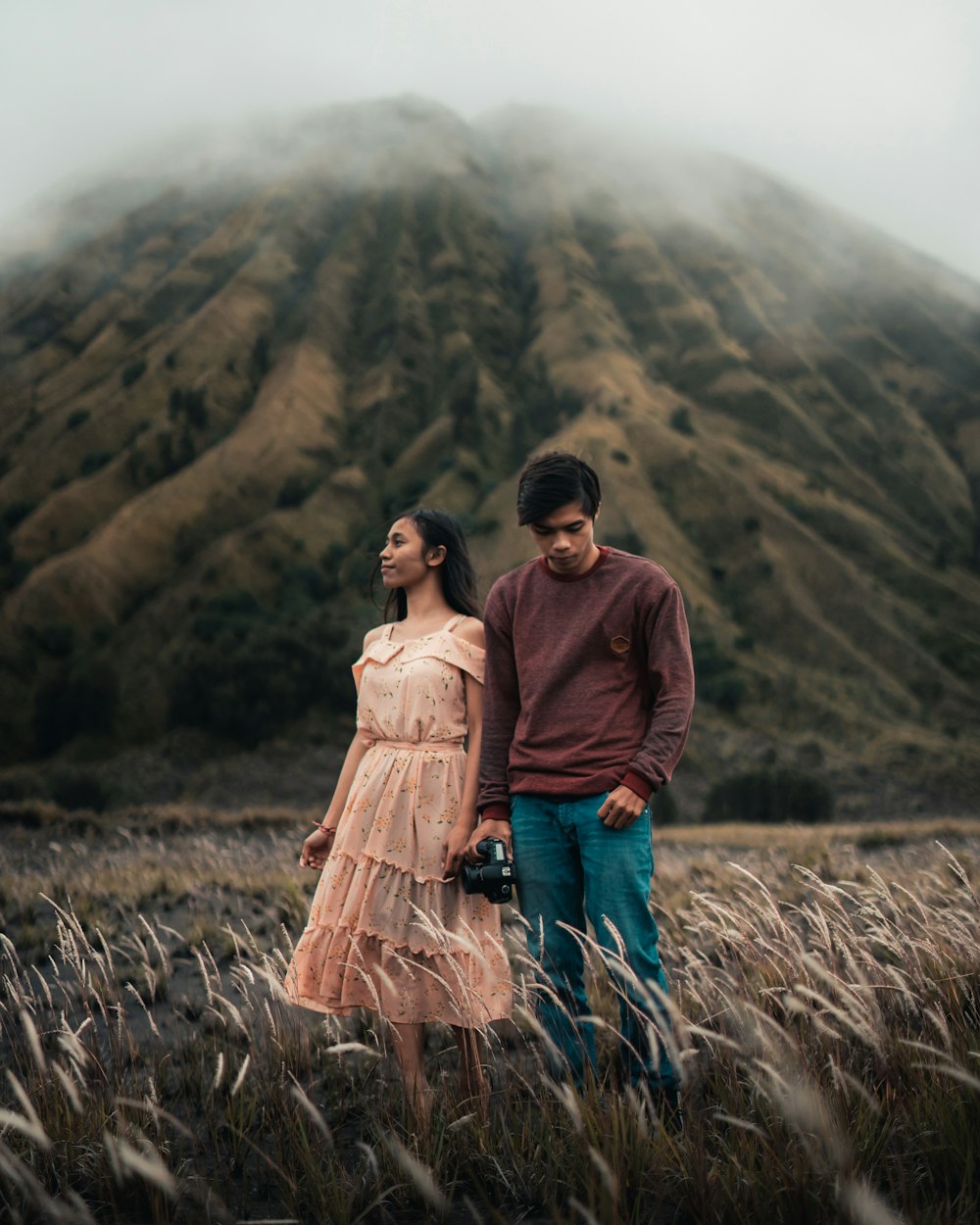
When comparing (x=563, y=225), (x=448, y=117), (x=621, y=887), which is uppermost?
(x=448, y=117)

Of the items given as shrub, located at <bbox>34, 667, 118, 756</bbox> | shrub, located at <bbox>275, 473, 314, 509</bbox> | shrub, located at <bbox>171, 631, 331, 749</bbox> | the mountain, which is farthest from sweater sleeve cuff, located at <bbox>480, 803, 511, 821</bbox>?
shrub, located at <bbox>275, 473, 314, 509</bbox>

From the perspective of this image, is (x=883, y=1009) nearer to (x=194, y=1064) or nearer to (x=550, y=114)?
(x=194, y=1064)

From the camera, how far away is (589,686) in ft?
10.7

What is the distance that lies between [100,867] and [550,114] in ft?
619

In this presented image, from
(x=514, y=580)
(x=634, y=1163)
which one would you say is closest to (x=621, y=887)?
(x=634, y=1163)

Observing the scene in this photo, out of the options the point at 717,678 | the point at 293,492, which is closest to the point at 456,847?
the point at 717,678

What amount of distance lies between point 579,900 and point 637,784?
22.1 inches

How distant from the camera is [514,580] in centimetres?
351

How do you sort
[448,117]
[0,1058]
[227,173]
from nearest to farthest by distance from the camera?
[0,1058], [227,173], [448,117]

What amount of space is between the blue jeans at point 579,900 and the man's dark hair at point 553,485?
3.19ft

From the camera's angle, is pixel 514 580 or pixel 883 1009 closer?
pixel 883 1009

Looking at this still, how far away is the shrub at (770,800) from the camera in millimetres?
33131

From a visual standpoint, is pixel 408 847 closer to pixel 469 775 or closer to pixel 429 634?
pixel 469 775

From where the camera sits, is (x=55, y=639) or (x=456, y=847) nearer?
(x=456, y=847)
